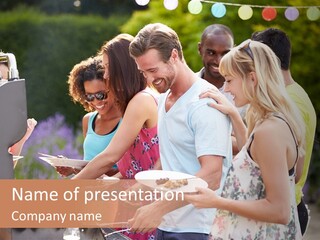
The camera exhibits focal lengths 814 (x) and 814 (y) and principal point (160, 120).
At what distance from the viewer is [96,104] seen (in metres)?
2.24

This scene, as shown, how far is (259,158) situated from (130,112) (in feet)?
1.62

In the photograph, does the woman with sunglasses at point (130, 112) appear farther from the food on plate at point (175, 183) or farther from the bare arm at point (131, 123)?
the food on plate at point (175, 183)

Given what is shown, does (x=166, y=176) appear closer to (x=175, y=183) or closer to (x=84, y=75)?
(x=175, y=183)

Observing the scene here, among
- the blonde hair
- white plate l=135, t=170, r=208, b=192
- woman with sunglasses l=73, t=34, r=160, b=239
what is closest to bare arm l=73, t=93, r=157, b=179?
woman with sunglasses l=73, t=34, r=160, b=239

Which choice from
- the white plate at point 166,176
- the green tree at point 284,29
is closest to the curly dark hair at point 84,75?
the white plate at point 166,176

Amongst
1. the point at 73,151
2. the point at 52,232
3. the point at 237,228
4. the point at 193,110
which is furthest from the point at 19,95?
the point at 73,151

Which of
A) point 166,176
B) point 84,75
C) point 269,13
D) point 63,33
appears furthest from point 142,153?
point 63,33

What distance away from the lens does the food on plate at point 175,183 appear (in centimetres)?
171

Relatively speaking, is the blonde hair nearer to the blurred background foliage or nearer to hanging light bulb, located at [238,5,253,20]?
hanging light bulb, located at [238,5,253,20]

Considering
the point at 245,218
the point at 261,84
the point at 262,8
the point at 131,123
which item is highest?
the point at 262,8

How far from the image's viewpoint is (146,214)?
171 centimetres

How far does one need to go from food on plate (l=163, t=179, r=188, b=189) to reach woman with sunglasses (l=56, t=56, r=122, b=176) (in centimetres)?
47

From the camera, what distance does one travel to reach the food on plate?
171 cm

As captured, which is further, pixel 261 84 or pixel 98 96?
pixel 98 96
